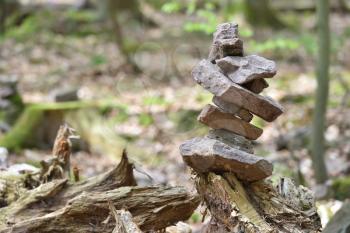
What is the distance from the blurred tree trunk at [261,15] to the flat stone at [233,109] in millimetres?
17369

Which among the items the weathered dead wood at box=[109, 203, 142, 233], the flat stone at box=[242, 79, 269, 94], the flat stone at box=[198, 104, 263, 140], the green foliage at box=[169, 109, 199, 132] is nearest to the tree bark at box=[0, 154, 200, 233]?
the weathered dead wood at box=[109, 203, 142, 233]

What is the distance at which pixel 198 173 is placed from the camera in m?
3.82

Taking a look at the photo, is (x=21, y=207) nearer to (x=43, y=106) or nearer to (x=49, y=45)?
(x=43, y=106)

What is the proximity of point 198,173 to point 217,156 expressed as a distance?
236 millimetres

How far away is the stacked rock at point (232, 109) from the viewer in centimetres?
362

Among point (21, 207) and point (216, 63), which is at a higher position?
point (216, 63)

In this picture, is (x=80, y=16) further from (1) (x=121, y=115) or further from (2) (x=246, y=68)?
(2) (x=246, y=68)

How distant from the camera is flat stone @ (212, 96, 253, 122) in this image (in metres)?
3.70

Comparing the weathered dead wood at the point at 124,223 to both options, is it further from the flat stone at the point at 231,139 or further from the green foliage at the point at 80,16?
the green foliage at the point at 80,16

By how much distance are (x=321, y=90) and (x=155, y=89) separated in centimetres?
741

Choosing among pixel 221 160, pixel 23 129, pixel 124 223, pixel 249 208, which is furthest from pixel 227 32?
pixel 23 129

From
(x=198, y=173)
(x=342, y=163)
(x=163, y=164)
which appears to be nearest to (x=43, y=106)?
(x=163, y=164)

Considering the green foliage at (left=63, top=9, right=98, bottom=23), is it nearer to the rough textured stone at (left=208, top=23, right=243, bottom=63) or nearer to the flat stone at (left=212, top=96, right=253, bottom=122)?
the rough textured stone at (left=208, top=23, right=243, bottom=63)

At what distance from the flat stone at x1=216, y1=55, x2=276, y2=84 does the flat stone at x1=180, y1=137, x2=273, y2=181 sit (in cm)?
41
